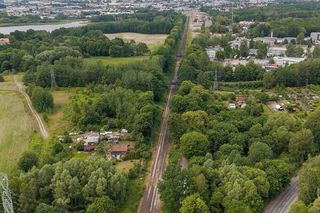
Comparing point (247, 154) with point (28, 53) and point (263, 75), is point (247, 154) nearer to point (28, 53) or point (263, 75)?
point (263, 75)

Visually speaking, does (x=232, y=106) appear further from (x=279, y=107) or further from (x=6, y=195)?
(x=6, y=195)

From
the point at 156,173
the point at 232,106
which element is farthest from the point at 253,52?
the point at 156,173

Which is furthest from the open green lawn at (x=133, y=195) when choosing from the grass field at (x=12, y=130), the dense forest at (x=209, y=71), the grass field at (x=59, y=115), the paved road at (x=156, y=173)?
the dense forest at (x=209, y=71)

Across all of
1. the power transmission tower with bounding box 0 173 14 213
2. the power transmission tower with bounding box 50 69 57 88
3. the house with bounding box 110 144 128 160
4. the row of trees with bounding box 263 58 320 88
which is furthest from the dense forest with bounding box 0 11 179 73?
the power transmission tower with bounding box 0 173 14 213

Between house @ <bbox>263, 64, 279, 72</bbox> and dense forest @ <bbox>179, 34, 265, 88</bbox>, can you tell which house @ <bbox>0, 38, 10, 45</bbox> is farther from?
house @ <bbox>263, 64, 279, 72</bbox>

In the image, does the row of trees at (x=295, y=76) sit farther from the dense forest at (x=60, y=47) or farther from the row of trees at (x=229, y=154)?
the dense forest at (x=60, y=47)

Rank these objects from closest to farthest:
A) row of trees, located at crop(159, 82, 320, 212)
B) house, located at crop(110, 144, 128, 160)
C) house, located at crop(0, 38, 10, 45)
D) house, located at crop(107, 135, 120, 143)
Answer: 1. row of trees, located at crop(159, 82, 320, 212)
2. house, located at crop(110, 144, 128, 160)
3. house, located at crop(107, 135, 120, 143)
4. house, located at crop(0, 38, 10, 45)

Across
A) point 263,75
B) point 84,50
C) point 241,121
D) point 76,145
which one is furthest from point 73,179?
point 84,50
